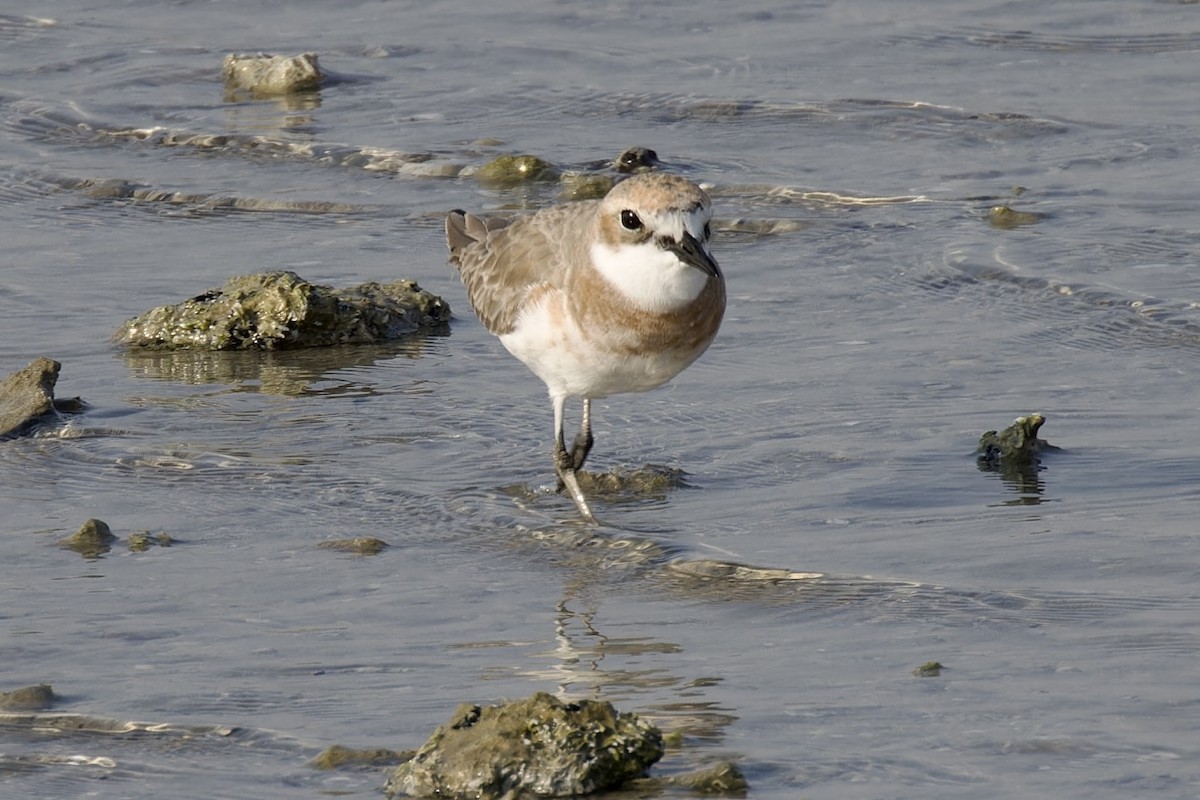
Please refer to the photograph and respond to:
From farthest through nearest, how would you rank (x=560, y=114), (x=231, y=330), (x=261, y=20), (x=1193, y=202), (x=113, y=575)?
(x=261, y=20) → (x=560, y=114) → (x=1193, y=202) → (x=231, y=330) → (x=113, y=575)

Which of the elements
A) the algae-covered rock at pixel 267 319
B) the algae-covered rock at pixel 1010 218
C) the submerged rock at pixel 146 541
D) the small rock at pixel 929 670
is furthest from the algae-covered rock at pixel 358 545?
the algae-covered rock at pixel 1010 218

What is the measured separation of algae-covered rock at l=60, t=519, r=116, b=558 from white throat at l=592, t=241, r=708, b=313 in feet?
6.82

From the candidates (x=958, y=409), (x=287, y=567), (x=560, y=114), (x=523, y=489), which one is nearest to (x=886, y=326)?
(x=958, y=409)

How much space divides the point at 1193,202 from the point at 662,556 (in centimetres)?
587

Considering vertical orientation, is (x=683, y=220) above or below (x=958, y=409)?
above

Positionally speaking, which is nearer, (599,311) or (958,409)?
(599,311)

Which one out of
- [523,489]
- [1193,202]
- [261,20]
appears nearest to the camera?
[523,489]

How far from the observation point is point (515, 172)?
45.4ft

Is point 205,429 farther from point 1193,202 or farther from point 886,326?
point 1193,202

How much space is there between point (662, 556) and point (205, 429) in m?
2.52

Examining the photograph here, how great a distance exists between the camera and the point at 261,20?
1927 cm

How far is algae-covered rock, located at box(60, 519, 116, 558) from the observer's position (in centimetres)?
732

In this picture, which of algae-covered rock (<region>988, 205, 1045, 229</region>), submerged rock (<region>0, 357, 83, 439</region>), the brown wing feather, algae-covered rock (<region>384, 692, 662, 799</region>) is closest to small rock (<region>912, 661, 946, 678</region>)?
algae-covered rock (<region>384, 692, 662, 799</region>)

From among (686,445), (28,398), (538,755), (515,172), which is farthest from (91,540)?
(515,172)
